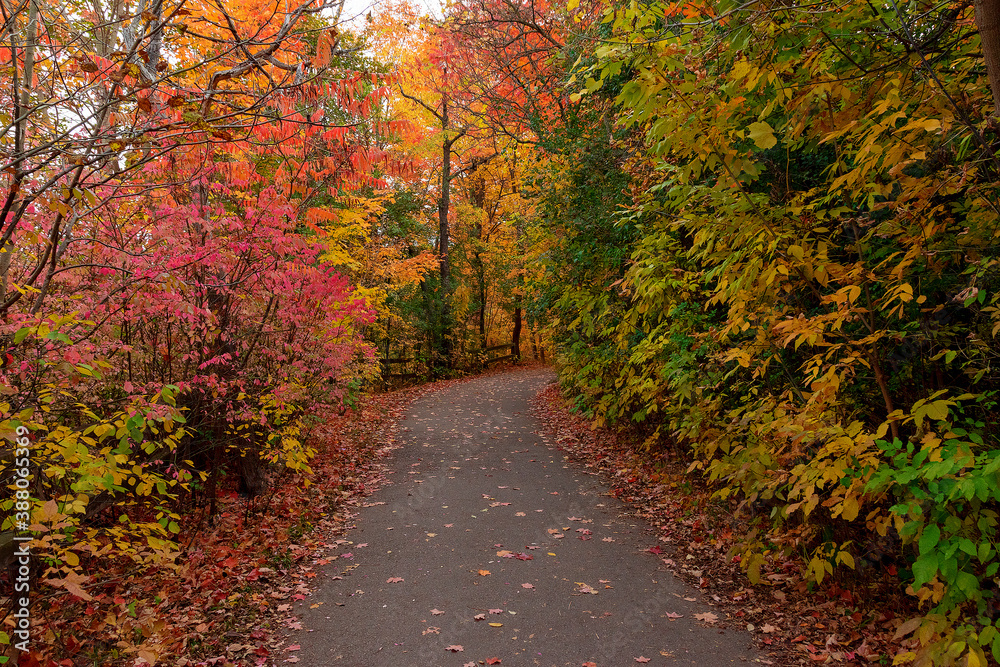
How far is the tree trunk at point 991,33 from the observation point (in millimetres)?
2498

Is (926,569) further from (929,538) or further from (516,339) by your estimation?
(516,339)

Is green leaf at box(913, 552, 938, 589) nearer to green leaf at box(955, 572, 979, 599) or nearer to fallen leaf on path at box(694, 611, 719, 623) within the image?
green leaf at box(955, 572, 979, 599)

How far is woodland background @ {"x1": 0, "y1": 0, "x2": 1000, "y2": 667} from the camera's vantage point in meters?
3.05

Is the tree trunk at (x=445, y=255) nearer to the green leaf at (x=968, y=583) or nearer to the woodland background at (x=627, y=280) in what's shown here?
the woodland background at (x=627, y=280)

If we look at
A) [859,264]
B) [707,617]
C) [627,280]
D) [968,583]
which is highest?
[627,280]

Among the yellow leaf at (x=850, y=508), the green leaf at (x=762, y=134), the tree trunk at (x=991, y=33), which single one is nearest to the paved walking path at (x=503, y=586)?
the yellow leaf at (x=850, y=508)

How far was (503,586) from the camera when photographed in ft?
16.9

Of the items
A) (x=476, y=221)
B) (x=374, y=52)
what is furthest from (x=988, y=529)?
(x=476, y=221)

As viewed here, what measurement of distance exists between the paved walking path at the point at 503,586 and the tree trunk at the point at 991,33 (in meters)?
3.76

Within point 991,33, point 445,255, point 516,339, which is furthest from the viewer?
point 516,339

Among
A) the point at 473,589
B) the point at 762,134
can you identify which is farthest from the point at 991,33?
the point at 473,589

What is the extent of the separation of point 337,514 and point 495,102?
30.4ft

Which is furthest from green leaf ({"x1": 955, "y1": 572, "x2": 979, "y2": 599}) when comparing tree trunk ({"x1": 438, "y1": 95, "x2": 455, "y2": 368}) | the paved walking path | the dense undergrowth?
tree trunk ({"x1": 438, "y1": 95, "x2": 455, "y2": 368})

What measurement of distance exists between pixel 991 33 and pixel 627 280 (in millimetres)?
3550
